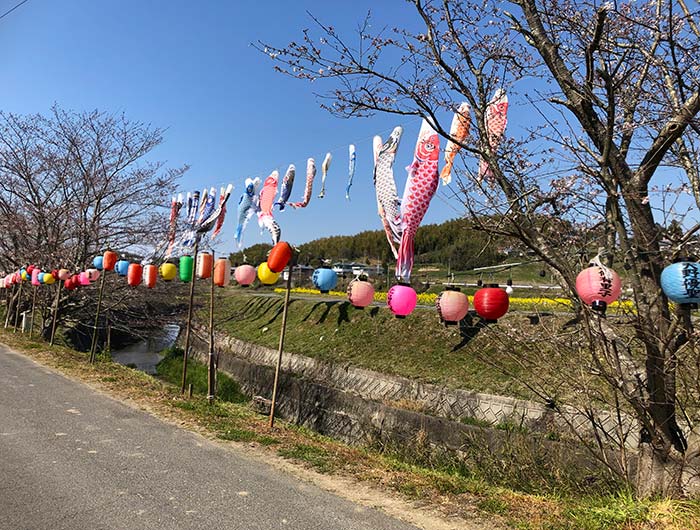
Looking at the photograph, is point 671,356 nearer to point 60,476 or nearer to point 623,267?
point 623,267

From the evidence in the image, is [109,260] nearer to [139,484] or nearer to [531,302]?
[139,484]

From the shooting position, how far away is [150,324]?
1759 centimetres

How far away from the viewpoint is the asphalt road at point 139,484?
3.76 meters

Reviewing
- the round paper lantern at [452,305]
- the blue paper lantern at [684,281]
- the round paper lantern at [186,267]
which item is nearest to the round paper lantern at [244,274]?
the round paper lantern at [186,267]

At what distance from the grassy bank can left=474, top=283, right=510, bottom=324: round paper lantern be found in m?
2.08

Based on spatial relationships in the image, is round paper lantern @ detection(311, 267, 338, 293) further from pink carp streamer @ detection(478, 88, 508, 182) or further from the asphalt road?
pink carp streamer @ detection(478, 88, 508, 182)

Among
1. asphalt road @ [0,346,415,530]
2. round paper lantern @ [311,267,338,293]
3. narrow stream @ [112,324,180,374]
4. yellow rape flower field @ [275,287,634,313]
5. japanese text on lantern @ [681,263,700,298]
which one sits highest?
japanese text on lantern @ [681,263,700,298]

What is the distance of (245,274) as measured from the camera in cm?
985

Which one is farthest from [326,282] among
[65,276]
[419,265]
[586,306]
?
[419,265]

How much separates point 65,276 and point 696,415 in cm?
1440

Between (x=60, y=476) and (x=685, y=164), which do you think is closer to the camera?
(x=60, y=476)

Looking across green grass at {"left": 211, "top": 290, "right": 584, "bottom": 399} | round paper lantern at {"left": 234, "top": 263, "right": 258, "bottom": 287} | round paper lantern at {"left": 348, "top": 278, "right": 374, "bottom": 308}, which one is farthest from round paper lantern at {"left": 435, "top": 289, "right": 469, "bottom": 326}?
round paper lantern at {"left": 234, "top": 263, "right": 258, "bottom": 287}

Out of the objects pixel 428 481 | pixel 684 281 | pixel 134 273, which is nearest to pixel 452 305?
pixel 428 481

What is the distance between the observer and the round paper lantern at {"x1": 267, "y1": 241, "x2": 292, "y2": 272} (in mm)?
7730
